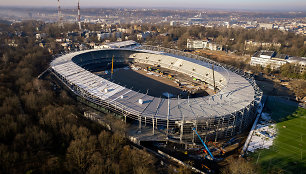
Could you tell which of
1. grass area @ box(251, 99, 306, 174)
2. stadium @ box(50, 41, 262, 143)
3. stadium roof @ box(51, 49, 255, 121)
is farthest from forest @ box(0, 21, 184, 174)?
grass area @ box(251, 99, 306, 174)

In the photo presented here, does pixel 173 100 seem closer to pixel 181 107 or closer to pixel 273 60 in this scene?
pixel 181 107

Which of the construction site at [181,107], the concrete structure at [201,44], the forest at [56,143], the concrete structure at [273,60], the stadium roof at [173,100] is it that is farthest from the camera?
the concrete structure at [201,44]

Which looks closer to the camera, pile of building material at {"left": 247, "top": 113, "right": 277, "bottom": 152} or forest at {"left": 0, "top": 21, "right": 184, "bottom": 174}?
forest at {"left": 0, "top": 21, "right": 184, "bottom": 174}

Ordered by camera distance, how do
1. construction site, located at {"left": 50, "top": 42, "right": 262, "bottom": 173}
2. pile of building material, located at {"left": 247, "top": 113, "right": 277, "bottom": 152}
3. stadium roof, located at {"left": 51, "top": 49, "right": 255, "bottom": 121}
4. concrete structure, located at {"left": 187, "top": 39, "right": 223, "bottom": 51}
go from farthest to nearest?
concrete structure, located at {"left": 187, "top": 39, "right": 223, "bottom": 51}
stadium roof, located at {"left": 51, "top": 49, "right": 255, "bottom": 121}
pile of building material, located at {"left": 247, "top": 113, "right": 277, "bottom": 152}
construction site, located at {"left": 50, "top": 42, "right": 262, "bottom": 173}

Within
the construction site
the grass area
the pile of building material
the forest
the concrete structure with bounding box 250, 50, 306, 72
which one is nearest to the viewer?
the forest

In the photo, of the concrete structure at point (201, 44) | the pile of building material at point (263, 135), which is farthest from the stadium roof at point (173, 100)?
the concrete structure at point (201, 44)

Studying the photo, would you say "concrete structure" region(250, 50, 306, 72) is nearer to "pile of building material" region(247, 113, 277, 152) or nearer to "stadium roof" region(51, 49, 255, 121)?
"stadium roof" region(51, 49, 255, 121)

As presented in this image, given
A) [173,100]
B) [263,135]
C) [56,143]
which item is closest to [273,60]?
[263,135]

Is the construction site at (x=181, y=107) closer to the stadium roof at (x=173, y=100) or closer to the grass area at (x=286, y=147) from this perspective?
the stadium roof at (x=173, y=100)
